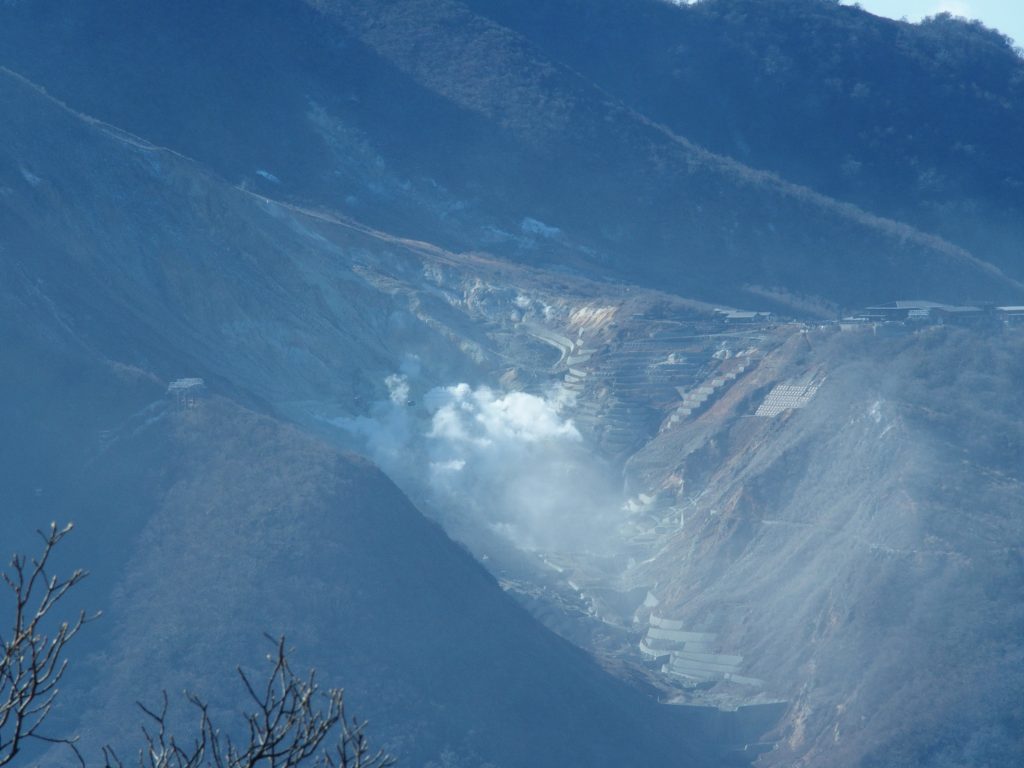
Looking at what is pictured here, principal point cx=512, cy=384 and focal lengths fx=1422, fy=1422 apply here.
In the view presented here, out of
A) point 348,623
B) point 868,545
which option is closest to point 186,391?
point 348,623

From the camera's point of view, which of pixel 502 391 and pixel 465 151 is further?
pixel 465 151

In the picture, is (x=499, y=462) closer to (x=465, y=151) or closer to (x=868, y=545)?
(x=868, y=545)

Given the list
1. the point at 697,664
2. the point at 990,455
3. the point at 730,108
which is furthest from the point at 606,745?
the point at 730,108

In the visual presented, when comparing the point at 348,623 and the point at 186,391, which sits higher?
the point at 186,391

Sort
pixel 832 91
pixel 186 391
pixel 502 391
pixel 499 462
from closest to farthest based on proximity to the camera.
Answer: pixel 186 391
pixel 499 462
pixel 502 391
pixel 832 91

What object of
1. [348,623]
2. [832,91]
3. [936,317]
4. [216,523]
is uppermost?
[832,91]

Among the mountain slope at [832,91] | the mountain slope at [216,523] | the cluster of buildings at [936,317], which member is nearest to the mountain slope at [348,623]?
the mountain slope at [216,523]

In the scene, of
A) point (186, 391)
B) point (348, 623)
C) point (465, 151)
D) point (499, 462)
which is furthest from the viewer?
point (465, 151)

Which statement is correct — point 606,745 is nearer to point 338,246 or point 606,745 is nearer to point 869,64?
point 338,246
